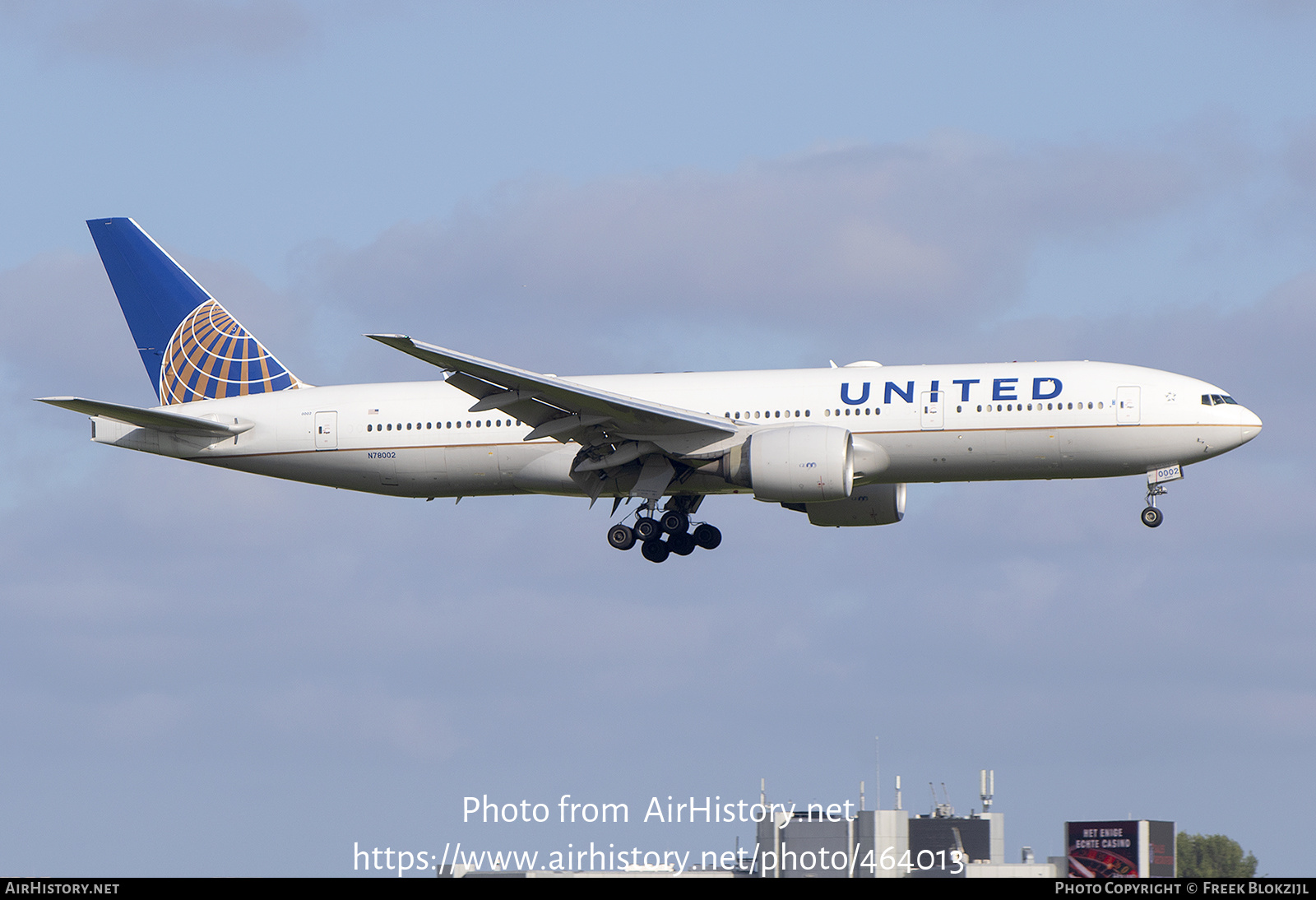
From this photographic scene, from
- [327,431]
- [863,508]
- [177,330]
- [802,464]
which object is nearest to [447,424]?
[327,431]

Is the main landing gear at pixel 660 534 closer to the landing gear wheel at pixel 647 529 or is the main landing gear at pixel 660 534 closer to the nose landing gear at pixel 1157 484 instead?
the landing gear wheel at pixel 647 529

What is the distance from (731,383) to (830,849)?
42959mm

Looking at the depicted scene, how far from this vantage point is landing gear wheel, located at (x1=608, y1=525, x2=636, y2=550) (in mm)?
40375

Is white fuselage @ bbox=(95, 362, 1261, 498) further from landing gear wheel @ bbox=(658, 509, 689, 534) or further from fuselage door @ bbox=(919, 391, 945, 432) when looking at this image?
landing gear wheel @ bbox=(658, 509, 689, 534)

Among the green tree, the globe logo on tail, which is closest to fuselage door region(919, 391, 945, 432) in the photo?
the globe logo on tail

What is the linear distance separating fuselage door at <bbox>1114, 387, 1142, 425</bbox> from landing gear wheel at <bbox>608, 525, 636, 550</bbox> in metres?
11.7

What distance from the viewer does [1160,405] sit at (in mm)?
36875

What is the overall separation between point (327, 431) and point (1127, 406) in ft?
62.2

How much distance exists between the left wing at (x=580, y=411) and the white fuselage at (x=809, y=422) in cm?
109

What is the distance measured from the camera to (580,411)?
123 ft

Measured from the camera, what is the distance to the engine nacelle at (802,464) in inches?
1427

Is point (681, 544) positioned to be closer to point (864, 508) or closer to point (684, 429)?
point (684, 429)
